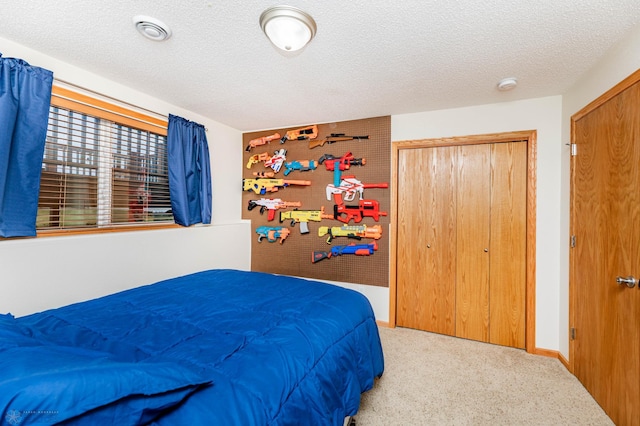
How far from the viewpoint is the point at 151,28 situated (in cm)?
163

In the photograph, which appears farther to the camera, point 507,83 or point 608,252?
point 507,83

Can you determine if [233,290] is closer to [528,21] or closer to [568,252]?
[528,21]

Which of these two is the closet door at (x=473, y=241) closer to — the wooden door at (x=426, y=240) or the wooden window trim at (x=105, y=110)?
the wooden door at (x=426, y=240)

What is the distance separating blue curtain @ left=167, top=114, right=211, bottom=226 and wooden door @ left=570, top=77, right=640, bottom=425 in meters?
3.41

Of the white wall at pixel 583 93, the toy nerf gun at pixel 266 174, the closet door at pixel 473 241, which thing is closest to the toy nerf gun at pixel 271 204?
the toy nerf gun at pixel 266 174

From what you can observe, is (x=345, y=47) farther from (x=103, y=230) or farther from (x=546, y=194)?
(x=103, y=230)

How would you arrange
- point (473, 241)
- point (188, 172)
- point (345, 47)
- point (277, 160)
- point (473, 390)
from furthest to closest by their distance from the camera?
point (277, 160) < point (188, 172) < point (473, 241) < point (473, 390) < point (345, 47)

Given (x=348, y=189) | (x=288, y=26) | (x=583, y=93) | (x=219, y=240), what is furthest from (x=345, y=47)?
(x=219, y=240)

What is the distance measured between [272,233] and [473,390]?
2538 mm

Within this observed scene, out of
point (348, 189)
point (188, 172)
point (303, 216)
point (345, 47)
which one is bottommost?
point (303, 216)

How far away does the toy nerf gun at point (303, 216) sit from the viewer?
11.1 ft

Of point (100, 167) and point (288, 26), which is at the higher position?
point (288, 26)

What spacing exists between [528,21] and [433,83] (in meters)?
0.80

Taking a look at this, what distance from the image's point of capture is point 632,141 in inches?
64.0
